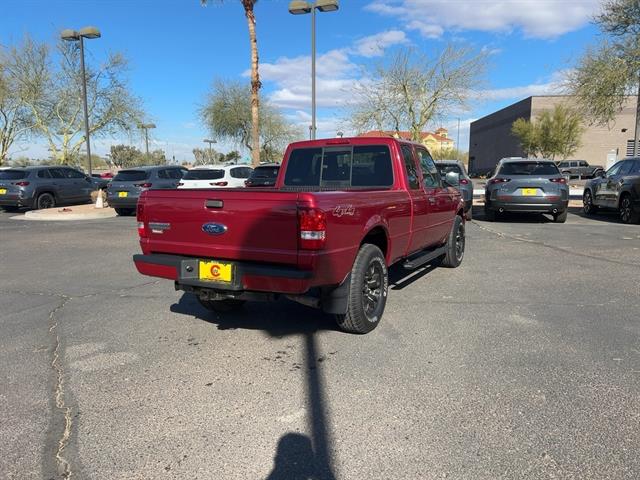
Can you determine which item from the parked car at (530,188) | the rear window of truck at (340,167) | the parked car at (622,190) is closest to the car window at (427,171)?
the rear window of truck at (340,167)

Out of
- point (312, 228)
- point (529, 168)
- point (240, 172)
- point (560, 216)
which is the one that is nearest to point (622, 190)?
point (560, 216)

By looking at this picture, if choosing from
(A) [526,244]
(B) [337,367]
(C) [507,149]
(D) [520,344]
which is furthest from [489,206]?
(C) [507,149]

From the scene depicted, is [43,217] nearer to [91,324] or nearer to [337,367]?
[91,324]

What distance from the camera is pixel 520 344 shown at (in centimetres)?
440

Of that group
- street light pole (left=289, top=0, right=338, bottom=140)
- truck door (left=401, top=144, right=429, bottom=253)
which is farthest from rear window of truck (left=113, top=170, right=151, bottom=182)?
truck door (left=401, top=144, right=429, bottom=253)

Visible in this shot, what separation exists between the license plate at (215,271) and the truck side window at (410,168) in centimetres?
253

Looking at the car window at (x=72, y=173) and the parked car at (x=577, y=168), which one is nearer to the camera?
the car window at (x=72, y=173)

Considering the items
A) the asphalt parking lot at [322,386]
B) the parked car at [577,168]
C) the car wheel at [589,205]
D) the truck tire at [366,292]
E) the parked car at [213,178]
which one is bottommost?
the asphalt parking lot at [322,386]

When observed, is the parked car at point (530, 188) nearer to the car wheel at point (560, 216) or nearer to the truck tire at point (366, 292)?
the car wheel at point (560, 216)

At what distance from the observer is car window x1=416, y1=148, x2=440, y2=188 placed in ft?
20.5

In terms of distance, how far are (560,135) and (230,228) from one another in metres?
50.4

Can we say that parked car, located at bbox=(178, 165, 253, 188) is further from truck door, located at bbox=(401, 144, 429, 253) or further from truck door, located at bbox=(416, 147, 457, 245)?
truck door, located at bbox=(401, 144, 429, 253)

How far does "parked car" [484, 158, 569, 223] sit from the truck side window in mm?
7749

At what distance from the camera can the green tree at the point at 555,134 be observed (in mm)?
47062
